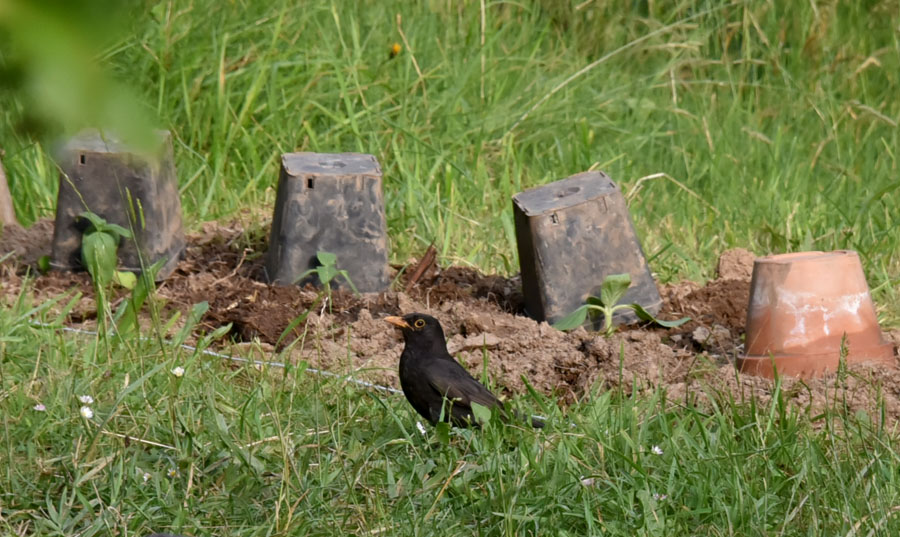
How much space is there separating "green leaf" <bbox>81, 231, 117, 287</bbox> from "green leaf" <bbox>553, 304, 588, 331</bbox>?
1.79 meters

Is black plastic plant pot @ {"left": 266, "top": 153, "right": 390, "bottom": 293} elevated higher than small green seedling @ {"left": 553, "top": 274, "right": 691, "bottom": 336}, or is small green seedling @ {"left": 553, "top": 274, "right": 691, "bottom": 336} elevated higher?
black plastic plant pot @ {"left": 266, "top": 153, "right": 390, "bottom": 293}

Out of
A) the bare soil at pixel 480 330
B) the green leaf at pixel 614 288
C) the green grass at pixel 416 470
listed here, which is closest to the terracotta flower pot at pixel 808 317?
the bare soil at pixel 480 330

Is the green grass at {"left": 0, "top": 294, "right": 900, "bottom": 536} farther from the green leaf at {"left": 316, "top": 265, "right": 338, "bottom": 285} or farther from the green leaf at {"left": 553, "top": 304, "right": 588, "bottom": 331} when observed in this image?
the green leaf at {"left": 316, "top": 265, "right": 338, "bottom": 285}

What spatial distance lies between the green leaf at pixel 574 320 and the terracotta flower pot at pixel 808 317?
2.29 feet

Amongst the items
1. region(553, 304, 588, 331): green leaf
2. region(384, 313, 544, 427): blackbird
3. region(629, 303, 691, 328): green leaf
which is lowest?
region(629, 303, 691, 328): green leaf

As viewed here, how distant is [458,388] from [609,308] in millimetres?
1312

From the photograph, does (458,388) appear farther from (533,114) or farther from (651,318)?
(533,114)

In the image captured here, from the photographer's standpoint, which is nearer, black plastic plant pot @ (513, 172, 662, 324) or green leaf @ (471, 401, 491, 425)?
green leaf @ (471, 401, 491, 425)

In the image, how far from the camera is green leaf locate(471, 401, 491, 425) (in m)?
2.89

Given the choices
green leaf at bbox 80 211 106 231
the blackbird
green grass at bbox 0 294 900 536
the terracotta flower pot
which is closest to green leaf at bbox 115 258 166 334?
green grass at bbox 0 294 900 536

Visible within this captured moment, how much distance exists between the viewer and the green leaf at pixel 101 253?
4527mm

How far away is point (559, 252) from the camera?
4418 mm

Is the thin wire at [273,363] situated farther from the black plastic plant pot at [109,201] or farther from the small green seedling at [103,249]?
the black plastic plant pot at [109,201]

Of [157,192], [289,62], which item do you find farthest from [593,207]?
[289,62]
